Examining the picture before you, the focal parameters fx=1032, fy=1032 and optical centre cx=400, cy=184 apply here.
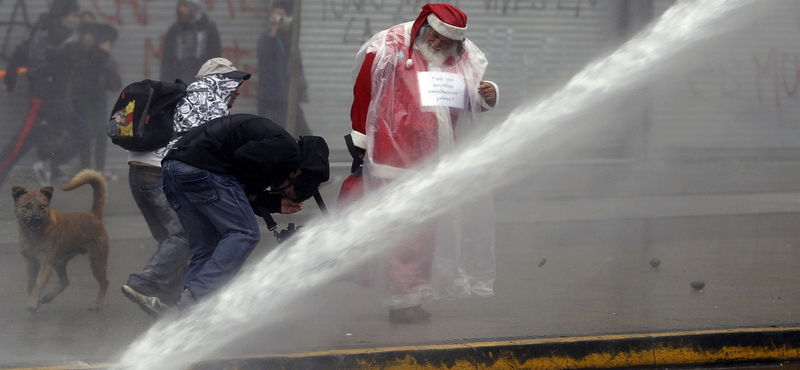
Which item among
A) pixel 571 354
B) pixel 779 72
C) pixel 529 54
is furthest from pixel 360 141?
pixel 779 72

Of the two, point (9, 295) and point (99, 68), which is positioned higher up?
point (99, 68)

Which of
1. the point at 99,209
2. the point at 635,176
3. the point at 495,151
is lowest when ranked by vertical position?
the point at 635,176

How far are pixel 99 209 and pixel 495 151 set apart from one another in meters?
2.26

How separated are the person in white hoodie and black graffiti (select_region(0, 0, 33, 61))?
4735 millimetres

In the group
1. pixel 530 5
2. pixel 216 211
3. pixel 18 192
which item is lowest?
pixel 18 192

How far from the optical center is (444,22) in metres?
4.99

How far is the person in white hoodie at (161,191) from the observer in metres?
5.18

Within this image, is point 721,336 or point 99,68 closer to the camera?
point 721,336

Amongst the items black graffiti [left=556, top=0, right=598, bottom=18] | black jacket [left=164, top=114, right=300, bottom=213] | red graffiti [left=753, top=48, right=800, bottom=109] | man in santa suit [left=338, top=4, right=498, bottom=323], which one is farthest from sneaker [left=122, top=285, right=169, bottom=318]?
red graffiti [left=753, top=48, right=800, bottom=109]

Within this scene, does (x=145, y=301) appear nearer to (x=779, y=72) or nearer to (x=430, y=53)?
(x=430, y=53)

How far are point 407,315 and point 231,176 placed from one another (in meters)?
1.16

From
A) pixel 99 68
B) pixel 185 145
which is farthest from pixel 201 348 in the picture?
pixel 99 68

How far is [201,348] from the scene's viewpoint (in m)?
4.25

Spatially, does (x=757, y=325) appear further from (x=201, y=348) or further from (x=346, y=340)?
(x=201, y=348)
